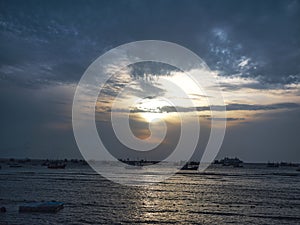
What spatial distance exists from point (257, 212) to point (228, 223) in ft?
27.0

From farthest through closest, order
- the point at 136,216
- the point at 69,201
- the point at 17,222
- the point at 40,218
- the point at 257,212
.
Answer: the point at 69,201, the point at 257,212, the point at 136,216, the point at 40,218, the point at 17,222

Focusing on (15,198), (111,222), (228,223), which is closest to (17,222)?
(111,222)

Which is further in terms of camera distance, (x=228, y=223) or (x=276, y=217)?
(x=276, y=217)

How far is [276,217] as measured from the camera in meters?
35.7

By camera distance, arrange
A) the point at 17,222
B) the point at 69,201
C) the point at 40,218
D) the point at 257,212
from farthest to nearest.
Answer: the point at 69,201
the point at 257,212
the point at 40,218
the point at 17,222

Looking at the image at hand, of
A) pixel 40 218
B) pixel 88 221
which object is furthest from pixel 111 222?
pixel 40 218

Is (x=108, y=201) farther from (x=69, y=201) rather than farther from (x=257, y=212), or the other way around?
(x=257, y=212)

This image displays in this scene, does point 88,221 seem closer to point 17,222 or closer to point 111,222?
point 111,222

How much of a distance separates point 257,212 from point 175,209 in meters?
9.87

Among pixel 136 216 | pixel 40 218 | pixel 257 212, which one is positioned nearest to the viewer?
pixel 40 218

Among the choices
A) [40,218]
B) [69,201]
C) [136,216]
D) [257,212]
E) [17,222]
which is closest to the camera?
[17,222]

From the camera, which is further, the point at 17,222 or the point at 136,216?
the point at 136,216

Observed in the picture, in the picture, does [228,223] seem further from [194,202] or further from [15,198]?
[15,198]

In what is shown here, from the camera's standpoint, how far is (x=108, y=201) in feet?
151
